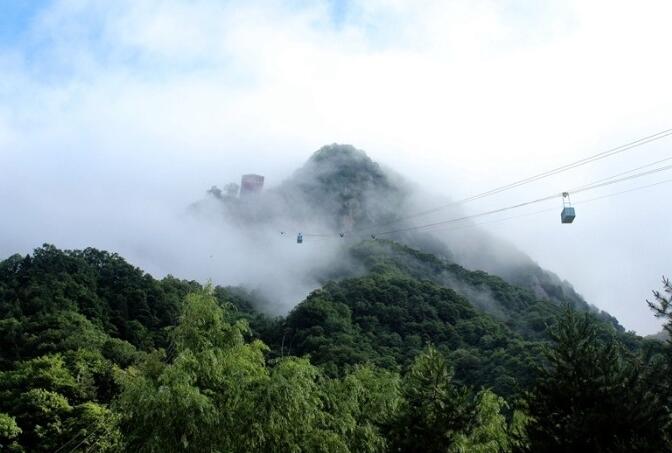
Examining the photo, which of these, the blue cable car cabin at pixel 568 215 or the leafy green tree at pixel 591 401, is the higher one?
the blue cable car cabin at pixel 568 215

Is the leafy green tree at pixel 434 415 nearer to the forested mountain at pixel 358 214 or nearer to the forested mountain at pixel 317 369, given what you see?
the forested mountain at pixel 317 369

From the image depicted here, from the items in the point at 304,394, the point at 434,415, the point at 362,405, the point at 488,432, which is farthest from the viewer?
the point at 362,405

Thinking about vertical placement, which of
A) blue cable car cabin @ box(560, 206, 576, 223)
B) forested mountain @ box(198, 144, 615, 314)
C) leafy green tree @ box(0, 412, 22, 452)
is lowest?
leafy green tree @ box(0, 412, 22, 452)

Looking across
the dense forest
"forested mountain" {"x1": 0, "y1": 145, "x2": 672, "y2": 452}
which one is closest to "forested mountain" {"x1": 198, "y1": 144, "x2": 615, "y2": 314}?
"forested mountain" {"x1": 0, "y1": 145, "x2": 672, "y2": 452}

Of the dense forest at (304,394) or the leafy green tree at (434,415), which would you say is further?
the leafy green tree at (434,415)

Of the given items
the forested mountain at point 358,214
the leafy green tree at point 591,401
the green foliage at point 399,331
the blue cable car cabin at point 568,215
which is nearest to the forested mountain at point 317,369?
the leafy green tree at point 591,401

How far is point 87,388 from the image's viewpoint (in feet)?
126

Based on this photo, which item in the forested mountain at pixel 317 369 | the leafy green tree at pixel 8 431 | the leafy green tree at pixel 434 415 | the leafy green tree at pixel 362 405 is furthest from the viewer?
the leafy green tree at pixel 8 431

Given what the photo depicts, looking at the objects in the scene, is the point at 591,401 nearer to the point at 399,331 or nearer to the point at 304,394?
the point at 304,394

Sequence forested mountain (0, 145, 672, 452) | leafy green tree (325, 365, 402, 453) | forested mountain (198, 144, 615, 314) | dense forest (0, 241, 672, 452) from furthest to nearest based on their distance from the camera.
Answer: forested mountain (198, 144, 615, 314) → leafy green tree (325, 365, 402, 453) → forested mountain (0, 145, 672, 452) → dense forest (0, 241, 672, 452)

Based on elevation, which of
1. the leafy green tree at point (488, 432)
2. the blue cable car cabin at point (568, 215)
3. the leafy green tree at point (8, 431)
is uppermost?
the blue cable car cabin at point (568, 215)

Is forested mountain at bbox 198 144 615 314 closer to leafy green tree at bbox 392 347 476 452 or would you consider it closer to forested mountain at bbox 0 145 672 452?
forested mountain at bbox 0 145 672 452

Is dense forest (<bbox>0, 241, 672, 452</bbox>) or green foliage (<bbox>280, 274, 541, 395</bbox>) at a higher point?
green foliage (<bbox>280, 274, 541, 395</bbox>)

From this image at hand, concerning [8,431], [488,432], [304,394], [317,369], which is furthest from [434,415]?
[8,431]
